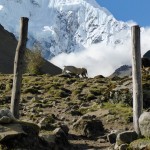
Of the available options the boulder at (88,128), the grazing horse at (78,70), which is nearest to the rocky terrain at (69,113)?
the boulder at (88,128)

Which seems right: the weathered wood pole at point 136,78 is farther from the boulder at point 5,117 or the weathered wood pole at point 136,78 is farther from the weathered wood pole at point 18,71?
the weathered wood pole at point 18,71

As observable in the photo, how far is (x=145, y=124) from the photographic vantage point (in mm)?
24031

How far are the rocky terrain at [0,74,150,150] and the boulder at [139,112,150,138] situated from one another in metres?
1.29

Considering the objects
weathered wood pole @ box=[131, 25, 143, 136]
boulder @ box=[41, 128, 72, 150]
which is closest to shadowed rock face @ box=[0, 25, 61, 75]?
weathered wood pole @ box=[131, 25, 143, 136]

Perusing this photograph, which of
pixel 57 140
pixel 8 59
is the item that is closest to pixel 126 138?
pixel 57 140

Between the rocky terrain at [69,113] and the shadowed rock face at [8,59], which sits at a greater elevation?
the shadowed rock face at [8,59]

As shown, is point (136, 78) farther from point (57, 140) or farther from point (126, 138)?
point (57, 140)

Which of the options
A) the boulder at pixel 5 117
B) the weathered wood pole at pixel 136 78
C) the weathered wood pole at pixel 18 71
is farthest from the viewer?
the weathered wood pole at pixel 18 71

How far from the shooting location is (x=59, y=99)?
4891 centimetres

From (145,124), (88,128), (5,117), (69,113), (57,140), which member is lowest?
(57,140)

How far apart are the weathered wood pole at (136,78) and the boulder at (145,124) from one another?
0.89 m

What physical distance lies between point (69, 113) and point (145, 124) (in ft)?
51.2

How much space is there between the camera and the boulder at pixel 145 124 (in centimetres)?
2381

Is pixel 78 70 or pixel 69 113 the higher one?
pixel 78 70
